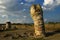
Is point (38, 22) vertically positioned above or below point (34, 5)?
below

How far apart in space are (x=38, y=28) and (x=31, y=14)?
7.02ft

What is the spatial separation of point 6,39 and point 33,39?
3797mm

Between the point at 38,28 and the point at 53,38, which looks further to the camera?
the point at 38,28

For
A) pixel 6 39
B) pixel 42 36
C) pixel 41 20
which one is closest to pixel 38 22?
pixel 41 20

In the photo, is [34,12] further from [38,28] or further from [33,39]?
[33,39]

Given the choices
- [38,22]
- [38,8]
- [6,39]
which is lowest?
[6,39]

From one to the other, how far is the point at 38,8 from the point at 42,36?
3752 millimetres

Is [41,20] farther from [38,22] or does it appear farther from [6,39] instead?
[6,39]

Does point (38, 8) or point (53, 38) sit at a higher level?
point (38, 8)

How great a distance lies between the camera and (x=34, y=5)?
23672mm

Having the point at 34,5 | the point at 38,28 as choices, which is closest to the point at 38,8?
the point at 34,5

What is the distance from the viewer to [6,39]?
22719 mm

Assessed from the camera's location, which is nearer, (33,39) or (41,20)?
(33,39)

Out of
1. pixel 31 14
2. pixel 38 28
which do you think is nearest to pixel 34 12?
pixel 31 14
